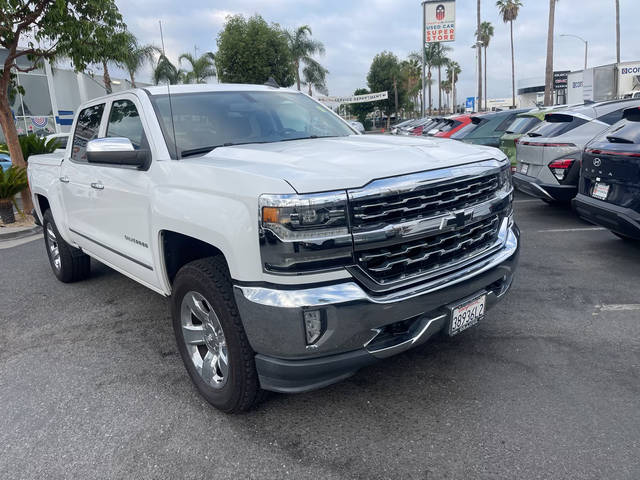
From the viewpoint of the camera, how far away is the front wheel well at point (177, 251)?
310cm

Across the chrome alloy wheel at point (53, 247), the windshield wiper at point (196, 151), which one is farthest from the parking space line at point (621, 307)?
the chrome alloy wheel at point (53, 247)

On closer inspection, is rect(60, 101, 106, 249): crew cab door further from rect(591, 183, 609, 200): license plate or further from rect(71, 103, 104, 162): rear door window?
rect(591, 183, 609, 200): license plate

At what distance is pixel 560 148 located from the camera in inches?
276

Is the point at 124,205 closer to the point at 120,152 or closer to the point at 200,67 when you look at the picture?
the point at 120,152

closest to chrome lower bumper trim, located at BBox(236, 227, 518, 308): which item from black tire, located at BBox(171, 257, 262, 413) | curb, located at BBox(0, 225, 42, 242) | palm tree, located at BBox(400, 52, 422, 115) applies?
black tire, located at BBox(171, 257, 262, 413)

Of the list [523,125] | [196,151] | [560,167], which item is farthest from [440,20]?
[196,151]

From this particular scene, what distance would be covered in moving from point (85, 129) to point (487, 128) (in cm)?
842

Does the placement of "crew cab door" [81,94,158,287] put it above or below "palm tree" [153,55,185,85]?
below

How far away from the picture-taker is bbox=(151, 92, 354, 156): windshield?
11.2 ft

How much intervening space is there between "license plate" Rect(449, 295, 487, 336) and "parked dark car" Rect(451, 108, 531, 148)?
8.28 meters

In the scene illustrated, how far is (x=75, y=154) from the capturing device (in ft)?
15.5

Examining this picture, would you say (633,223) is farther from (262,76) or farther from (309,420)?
(262,76)

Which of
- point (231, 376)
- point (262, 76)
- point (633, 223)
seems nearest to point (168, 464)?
point (231, 376)

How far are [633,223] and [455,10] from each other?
20.3 meters
